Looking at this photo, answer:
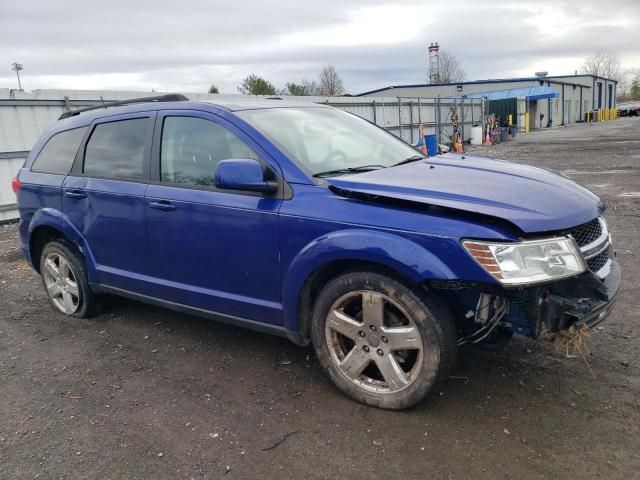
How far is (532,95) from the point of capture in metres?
45.1

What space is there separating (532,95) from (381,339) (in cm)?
Result: 4704

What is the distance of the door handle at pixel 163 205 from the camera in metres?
3.84

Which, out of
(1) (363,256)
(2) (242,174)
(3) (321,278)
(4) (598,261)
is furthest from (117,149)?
(4) (598,261)

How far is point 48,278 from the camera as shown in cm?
518

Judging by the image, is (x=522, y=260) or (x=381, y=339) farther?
(x=381, y=339)

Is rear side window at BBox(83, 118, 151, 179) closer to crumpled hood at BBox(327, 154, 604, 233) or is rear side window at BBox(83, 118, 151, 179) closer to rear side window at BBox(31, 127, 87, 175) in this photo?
rear side window at BBox(31, 127, 87, 175)

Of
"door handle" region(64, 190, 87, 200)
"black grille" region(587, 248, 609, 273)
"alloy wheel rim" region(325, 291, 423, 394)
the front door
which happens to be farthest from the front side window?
"black grille" region(587, 248, 609, 273)

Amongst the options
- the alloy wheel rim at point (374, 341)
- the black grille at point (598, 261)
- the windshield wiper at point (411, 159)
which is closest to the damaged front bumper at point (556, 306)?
the black grille at point (598, 261)

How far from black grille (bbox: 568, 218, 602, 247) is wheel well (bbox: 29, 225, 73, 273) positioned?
4074 mm

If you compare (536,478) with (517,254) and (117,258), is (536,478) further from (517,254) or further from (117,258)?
(117,258)

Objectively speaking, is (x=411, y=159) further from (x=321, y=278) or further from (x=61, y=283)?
(x=61, y=283)

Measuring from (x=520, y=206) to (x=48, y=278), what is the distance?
170 inches

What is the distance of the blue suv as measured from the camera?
2826 millimetres

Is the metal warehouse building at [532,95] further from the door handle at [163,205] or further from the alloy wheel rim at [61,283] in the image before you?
the door handle at [163,205]
